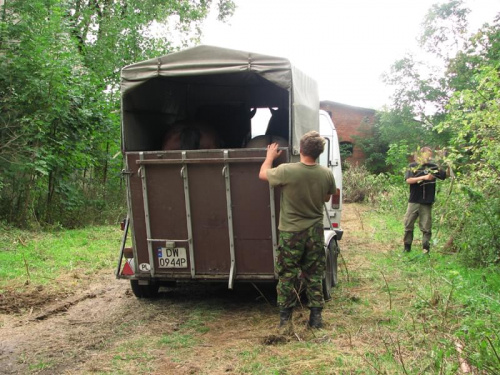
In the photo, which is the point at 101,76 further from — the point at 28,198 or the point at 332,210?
the point at 332,210

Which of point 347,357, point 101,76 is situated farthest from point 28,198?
point 347,357

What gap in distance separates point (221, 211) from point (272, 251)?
2.50ft

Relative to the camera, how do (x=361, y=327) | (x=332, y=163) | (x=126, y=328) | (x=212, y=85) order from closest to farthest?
(x=361, y=327) < (x=126, y=328) < (x=212, y=85) < (x=332, y=163)

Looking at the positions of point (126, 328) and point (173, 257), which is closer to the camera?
point (126, 328)

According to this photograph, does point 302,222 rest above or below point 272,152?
below

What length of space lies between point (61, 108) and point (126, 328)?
25.7 ft

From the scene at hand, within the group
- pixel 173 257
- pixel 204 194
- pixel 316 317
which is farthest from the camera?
pixel 173 257

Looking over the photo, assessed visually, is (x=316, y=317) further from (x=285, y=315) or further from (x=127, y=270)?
(x=127, y=270)

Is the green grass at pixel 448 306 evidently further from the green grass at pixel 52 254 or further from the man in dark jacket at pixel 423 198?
the green grass at pixel 52 254

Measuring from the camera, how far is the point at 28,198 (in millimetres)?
12086

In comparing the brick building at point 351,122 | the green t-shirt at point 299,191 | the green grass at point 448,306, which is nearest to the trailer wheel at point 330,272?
the green grass at point 448,306

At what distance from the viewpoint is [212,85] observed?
7.80 meters

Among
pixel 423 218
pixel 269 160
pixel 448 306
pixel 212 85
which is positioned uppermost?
pixel 212 85

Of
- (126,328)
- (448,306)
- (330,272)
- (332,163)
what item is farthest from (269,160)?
(332,163)
